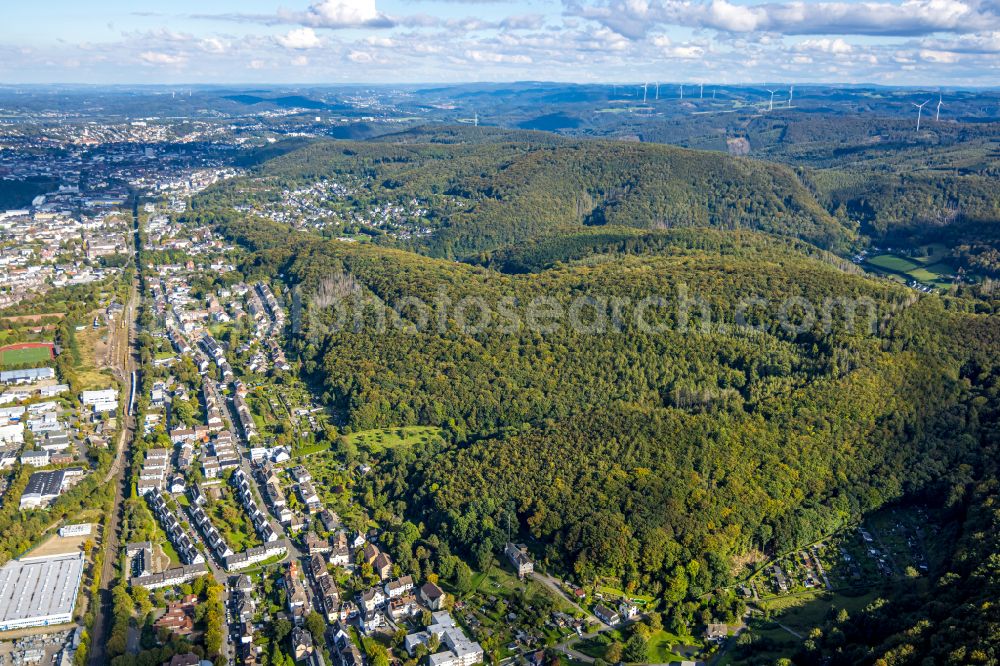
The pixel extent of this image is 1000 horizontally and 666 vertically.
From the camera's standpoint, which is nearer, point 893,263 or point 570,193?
point 893,263

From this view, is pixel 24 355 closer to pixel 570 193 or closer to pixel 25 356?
pixel 25 356

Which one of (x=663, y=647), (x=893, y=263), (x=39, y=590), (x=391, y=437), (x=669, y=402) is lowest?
(x=663, y=647)

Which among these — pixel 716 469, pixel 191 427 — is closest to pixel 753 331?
pixel 716 469

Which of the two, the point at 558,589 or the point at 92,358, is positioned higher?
the point at 92,358

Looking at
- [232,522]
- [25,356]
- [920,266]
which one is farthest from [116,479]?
[920,266]

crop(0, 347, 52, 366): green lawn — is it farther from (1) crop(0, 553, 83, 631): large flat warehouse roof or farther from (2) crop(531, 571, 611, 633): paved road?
(2) crop(531, 571, 611, 633): paved road

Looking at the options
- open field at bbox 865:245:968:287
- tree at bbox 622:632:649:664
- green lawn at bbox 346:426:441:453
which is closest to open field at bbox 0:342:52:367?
green lawn at bbox 346:426:441:453

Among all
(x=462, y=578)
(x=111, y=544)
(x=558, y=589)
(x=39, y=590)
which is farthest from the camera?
(x=111, y=544)

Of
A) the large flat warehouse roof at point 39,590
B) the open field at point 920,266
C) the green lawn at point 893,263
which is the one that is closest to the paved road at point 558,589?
the large flat warehouse roof at point 39,590
